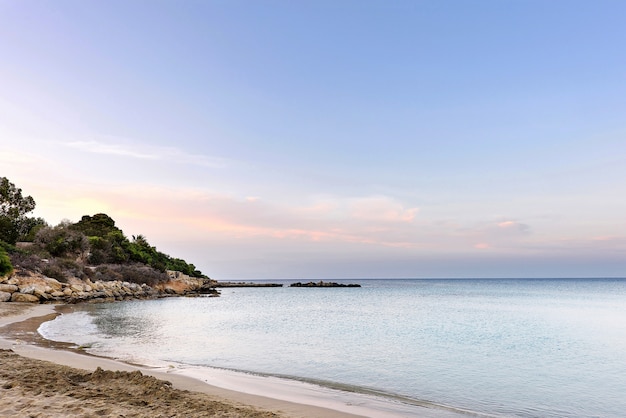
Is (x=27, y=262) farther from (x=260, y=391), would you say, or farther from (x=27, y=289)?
(x=260, y=391)

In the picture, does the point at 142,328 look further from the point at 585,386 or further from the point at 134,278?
the point at 134,278

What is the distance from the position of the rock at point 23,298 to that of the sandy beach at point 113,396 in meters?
27.7

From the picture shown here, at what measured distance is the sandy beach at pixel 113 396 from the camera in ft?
21.8

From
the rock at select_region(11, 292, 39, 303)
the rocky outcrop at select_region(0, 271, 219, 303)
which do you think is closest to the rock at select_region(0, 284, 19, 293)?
the rocky outcrop at select_region(0, 271, 219, 303)

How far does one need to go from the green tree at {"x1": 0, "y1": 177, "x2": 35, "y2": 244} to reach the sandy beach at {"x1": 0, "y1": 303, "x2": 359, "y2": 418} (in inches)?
2720

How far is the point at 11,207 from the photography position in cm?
6900

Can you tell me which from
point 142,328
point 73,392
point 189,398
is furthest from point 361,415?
point 142,328

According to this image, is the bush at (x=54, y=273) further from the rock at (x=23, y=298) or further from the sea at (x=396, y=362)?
Answer: the sea at (x=396, y=362)

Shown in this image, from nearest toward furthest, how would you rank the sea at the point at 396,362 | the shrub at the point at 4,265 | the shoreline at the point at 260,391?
the shoreline at the point at 260,391, the sea at the point at 396,362, the shrub at the point at 4,265

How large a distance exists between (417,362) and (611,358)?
8.22 metres

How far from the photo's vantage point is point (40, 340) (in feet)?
52.3

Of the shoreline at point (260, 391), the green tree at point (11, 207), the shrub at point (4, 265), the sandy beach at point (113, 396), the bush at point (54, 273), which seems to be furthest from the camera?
the green tree at point (11, 207)

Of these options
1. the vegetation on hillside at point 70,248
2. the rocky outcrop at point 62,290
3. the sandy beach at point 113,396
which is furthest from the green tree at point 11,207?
the sandy beach at point 113,396

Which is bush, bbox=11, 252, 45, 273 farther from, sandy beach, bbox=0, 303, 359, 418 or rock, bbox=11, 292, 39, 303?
sandy beach, bbox=0, 303, 359, 418
